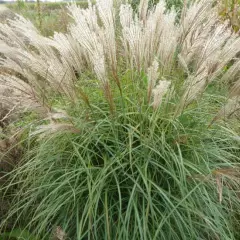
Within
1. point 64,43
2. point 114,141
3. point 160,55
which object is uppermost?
point 64,43

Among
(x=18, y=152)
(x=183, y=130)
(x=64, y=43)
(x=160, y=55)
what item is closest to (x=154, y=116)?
(x=183, y=130)

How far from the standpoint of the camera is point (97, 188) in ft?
7.85

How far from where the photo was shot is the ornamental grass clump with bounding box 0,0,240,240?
91.7 inches

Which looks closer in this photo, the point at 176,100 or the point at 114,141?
the point at 114,141

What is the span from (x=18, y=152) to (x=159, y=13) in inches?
54.9

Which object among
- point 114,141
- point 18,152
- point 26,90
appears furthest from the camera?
point 18,152

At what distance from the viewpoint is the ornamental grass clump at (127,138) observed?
2.33 meters

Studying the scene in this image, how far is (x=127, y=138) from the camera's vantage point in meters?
2.56

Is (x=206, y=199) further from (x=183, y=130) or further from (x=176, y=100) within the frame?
(x=176, y=100)

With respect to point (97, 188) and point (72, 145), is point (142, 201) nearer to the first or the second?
point (97, 188)

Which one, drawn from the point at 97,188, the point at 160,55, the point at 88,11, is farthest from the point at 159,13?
the point at 97,188

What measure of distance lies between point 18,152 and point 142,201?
109cm

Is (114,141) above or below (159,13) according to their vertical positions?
below

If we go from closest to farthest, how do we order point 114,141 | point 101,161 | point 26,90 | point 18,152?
point 26,90, point 114,141, point 101,161, point 18,152
